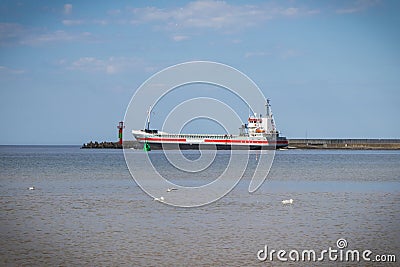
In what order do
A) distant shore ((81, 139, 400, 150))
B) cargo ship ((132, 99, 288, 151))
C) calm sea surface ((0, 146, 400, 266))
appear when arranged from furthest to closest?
distant shore ((81, 139, 400, 150))
cargo ship ((132, 99, 288, 151))
calm sea surface ((0, 146, 400, 266))

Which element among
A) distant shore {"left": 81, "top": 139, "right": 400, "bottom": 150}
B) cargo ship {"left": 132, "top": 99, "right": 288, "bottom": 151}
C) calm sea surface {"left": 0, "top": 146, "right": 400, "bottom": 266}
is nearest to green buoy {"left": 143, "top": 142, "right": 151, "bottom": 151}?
cargo ship {"left": 132, "top": 99, "right": 288, "bottom": 151}

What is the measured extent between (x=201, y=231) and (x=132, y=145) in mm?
103873

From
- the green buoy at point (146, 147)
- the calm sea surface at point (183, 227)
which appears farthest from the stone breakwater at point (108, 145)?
the calm sea surface at point (183, 227)

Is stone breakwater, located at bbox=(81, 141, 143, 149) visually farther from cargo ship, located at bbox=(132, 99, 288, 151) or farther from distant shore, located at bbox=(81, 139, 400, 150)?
cargo ship, located at bbox=(132, 99, 288, 151)

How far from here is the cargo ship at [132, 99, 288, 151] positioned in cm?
9375

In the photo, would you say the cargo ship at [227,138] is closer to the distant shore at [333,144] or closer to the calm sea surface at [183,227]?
the distant shore at [333,144]

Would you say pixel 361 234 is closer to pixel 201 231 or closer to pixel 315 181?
pixel 201 231

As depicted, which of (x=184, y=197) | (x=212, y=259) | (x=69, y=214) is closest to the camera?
(x=212, y=259)

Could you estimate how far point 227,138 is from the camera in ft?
316

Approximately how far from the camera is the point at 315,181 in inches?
1319

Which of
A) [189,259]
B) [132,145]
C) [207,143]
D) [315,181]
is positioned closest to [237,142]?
[207,143]

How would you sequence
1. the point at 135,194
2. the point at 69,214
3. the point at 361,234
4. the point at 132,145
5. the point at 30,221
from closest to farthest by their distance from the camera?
1. the point at 361,234
2. the point at 30,221
3. the point at 69,214
4. the point at 135,194
5. the point at 132,145

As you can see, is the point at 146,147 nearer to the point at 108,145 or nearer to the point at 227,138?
the point at 227,138

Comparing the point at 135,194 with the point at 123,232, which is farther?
the point at 135,194
